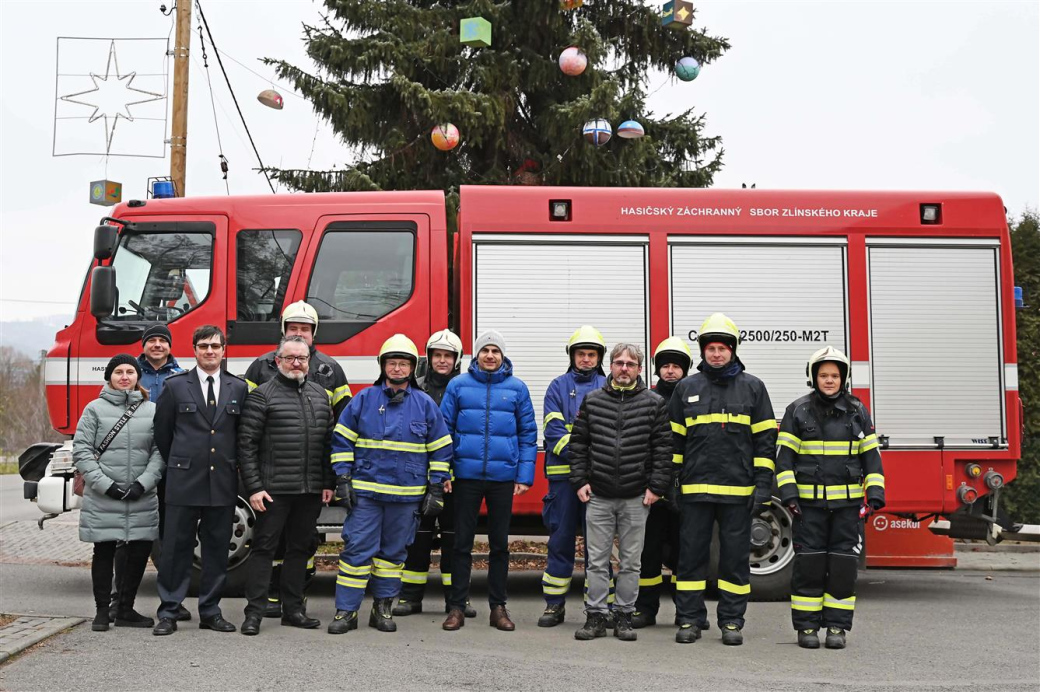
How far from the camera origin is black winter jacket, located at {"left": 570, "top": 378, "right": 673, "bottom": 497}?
257 inches

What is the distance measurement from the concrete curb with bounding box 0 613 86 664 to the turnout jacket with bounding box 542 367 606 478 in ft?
10.6

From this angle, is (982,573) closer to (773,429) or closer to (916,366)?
(916,366)

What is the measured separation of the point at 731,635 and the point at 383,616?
86.6 inches

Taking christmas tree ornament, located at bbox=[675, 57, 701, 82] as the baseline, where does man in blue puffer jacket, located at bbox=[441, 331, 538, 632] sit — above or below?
below

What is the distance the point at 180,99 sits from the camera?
495 inches

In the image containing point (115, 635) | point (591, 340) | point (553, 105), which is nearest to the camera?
point (115, 635)

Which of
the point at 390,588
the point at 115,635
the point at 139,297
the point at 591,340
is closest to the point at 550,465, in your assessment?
the point at 591,340

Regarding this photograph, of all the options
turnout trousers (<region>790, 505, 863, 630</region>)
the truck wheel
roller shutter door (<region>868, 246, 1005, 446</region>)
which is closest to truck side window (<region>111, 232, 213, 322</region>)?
the truck wheel

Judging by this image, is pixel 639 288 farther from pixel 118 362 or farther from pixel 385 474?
pixel 118 362

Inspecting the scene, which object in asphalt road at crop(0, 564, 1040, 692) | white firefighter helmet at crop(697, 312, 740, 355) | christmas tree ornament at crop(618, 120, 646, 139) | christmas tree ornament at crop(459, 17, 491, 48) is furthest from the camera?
christmas tree ornament at crop(459, 17, 491, 48)

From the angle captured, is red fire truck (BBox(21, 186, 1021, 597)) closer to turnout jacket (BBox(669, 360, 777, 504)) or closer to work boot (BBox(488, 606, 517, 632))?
work boot (BBox(488, 606, 517, 632))

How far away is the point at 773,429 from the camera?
6.51 m

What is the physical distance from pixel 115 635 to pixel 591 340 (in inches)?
138

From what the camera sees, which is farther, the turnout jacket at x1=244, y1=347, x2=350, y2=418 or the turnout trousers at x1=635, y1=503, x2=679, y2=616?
the turnout trousers at x1=635, y1=503, x2=679, y2=616
